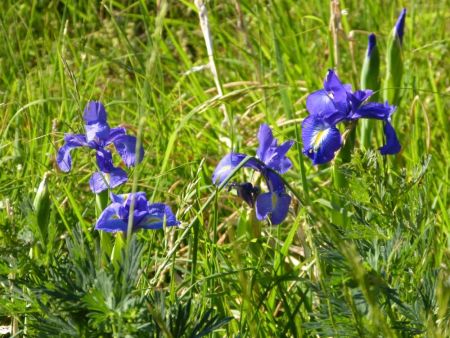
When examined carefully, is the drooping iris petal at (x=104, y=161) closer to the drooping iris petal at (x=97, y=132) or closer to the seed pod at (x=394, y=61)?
the drooping iris petal at (x=97, y=132)

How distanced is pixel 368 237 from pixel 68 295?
1.31 feet

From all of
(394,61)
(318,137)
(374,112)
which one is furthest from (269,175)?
(394,61)

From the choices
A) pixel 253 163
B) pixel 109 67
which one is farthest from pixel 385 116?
pixel 109 67

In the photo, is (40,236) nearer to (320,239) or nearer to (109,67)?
(320,239)

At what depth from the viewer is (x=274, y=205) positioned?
4.66 ft

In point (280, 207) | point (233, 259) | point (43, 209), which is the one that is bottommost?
point (233, 259)

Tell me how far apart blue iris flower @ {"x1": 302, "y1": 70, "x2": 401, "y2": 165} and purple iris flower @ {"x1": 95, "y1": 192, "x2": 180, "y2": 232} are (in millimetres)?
330

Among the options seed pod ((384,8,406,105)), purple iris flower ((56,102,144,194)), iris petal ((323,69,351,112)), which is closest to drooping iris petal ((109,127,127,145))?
purple iris flower ((56,102,144,194))

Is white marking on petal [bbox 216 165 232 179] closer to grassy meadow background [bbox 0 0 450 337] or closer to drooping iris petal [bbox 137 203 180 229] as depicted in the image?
grassy meadow background [bbox 0 0 450 337]

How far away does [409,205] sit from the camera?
1.19 meters

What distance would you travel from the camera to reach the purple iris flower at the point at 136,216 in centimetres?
124

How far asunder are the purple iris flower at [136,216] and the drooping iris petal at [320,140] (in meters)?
0.33

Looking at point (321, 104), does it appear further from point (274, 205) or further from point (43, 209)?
point (43, 209)

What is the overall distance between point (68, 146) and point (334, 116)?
47 centimetres
